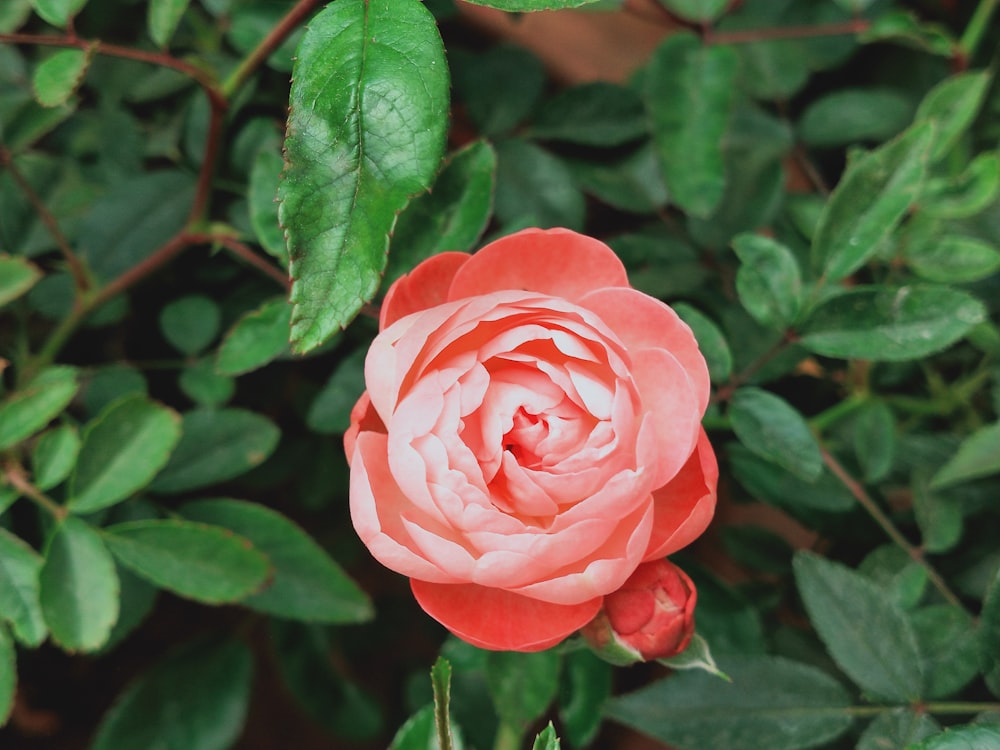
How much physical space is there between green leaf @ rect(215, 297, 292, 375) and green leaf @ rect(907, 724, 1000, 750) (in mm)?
404

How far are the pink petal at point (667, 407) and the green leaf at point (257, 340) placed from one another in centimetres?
23

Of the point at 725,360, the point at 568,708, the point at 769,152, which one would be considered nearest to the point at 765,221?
the point at 769,152

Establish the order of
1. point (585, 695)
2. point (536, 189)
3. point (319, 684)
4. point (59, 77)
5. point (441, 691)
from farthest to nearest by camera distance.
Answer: point (319, 684) < point (536, 189) < point (585, 695) < point (59, 77) < point (441, 691)

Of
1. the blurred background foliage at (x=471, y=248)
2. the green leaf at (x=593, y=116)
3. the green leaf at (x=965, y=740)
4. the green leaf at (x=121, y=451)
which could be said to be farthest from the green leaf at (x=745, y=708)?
the green leaf at (x=593, y=116)

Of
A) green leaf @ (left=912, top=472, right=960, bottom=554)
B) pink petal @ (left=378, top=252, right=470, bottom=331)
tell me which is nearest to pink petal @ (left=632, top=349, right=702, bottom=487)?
pink petal @ (left=378, top=252, right=470, bottom=331)

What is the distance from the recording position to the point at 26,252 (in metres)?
0.69

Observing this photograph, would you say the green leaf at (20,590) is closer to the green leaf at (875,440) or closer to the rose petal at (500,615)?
the rose petal at (500,615)

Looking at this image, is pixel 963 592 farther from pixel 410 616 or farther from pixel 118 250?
pixel 118 250

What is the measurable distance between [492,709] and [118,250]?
486mm

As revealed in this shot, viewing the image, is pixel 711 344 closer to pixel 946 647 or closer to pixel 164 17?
pixel 946 647

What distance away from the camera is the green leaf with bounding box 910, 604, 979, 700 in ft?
1.74

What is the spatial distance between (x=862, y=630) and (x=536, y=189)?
1.30 ft

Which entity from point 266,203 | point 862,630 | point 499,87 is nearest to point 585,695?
point 862,630

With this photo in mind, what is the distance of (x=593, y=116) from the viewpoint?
0.75 metres
